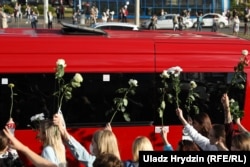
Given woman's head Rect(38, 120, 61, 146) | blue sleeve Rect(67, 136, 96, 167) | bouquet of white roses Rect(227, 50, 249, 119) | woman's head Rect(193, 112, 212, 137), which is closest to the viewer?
woman's head Rect(38, 120, 61, 146)

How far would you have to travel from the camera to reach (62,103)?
640 cm

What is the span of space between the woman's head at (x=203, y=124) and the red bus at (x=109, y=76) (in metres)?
0.40

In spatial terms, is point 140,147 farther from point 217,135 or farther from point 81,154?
point 217,135

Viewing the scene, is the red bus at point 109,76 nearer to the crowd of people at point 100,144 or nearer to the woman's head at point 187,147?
the crowd of people at point 100,144

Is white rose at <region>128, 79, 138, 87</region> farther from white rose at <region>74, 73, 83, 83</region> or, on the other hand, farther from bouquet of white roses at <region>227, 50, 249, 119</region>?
bouquet of white roses at <region>227, 50, 249, 119</region>

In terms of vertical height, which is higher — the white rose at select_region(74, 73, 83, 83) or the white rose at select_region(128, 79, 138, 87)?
the white rose at select_region(74, 73, 83, 83)

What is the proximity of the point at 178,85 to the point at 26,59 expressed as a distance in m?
1.89

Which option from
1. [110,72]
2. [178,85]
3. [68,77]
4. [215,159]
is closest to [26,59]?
[68,77]

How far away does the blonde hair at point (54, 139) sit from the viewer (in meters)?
5.38

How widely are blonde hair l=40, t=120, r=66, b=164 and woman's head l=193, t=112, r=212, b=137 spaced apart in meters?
1.75

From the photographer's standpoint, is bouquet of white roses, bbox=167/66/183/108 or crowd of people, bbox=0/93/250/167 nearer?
crowd of people, bbox=0/93/250/167

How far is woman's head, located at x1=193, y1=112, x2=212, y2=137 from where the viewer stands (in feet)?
20.5

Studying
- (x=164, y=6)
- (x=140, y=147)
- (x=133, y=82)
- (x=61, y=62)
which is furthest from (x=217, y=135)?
(x=164, y=6)

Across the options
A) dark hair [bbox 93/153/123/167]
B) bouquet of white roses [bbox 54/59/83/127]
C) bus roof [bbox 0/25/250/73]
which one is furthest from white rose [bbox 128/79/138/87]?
dark hair [bbox 93/153/123/167]
